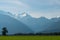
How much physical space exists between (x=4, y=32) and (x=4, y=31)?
0.54 metres

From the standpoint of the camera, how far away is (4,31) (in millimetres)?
114375

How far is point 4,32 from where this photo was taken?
375ft
